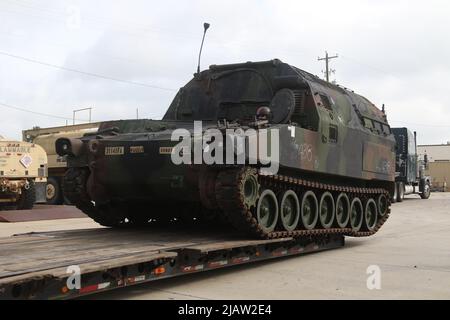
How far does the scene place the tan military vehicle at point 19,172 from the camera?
1786 centimetres

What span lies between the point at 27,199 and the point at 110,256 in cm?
1322

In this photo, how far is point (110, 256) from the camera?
20.7ft

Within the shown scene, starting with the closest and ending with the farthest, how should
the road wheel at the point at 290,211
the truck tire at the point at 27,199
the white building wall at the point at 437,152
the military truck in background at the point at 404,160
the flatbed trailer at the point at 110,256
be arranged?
the flatbed trailer at the point at 110,256 → the road wheel at the point at 290,211 → the truck tire at the point at 27,199 → the military truck in background at the point at 404,160 → the white building wall at the point at 437,152

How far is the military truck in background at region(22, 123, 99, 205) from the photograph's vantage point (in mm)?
24266

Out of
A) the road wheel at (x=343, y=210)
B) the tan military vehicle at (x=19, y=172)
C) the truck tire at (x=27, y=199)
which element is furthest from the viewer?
the truck tire at (x=27, y=199)

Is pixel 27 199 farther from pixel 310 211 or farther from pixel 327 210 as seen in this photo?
pixel 310 211

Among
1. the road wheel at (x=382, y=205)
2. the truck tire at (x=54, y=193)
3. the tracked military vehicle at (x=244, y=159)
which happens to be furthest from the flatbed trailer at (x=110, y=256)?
the truck tire at (x=54, y=193)
